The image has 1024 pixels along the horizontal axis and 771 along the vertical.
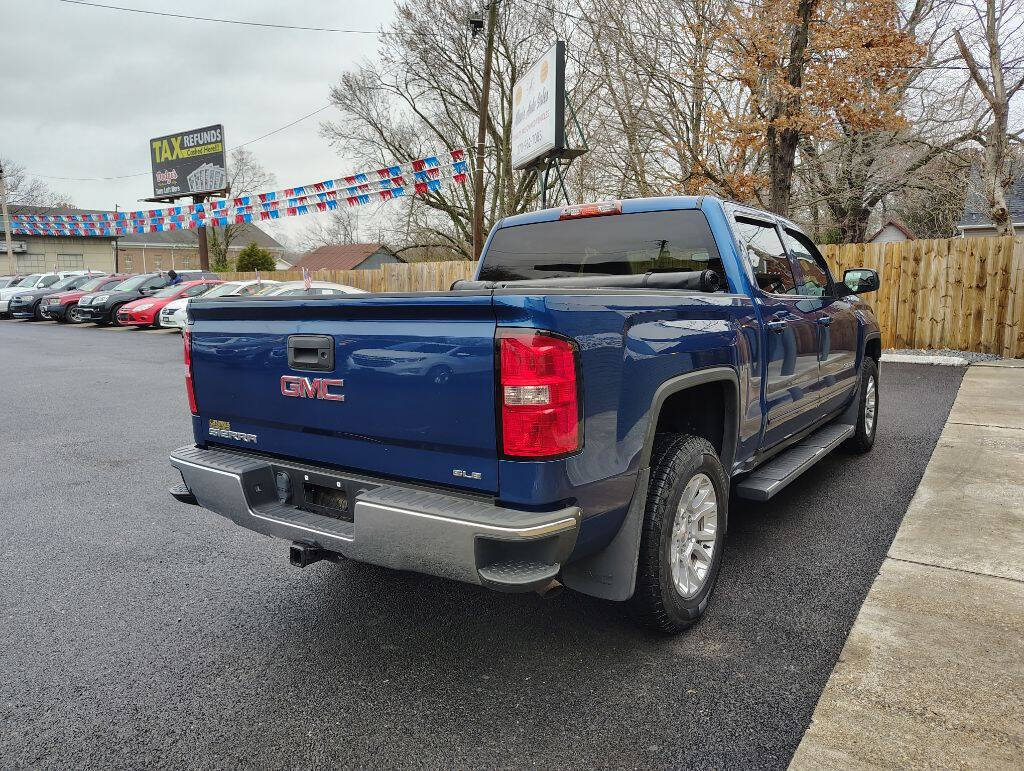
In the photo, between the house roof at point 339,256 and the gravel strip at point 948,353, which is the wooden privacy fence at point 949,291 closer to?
the gravel strip at point 948,353

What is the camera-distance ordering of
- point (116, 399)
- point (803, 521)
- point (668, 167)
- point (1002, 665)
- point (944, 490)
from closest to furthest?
1. point (1002, 665)
2. point (803, 521)
3. point (944, 490)
4. point (116, 399)
5. point (668, 167)

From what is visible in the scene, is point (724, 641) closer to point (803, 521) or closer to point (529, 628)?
point (529, 628)

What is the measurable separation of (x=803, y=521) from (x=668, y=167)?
17029 millimetres

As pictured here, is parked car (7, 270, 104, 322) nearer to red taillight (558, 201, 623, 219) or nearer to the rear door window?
red taillight (558, 201, 623, 219)

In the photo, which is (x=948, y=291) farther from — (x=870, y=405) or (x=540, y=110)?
(x=540, y=110)

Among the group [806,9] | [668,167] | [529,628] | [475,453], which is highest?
[806,9]

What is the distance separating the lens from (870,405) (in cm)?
621

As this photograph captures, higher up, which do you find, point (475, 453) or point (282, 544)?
point (475, 453)

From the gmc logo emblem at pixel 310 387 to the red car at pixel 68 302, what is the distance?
24122 millimetres

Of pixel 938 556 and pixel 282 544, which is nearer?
pixel 938 556

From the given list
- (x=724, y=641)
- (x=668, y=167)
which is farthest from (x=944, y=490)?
(x=668, y=167)

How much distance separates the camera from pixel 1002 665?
2.73 m

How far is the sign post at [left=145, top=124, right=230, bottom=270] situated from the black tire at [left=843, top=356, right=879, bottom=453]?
30.8 m

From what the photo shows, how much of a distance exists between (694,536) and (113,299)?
23.6 meters
